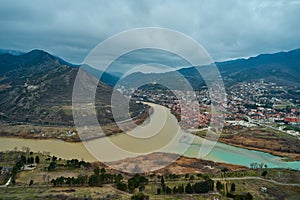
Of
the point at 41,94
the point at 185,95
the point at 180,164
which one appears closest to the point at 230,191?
the point at 180,164

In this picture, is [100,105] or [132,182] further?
[100,105]

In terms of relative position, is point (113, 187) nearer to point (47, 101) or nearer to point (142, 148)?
point (142, 148)

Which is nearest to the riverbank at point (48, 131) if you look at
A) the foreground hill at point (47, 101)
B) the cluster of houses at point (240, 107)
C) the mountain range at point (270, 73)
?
the foreground hill at point (47, 101)

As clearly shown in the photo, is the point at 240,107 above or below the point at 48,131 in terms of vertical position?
above

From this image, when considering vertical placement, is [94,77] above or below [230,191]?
above

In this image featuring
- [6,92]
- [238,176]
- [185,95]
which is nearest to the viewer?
[238,176]

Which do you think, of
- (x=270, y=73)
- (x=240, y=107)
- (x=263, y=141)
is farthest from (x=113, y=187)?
(x=270, y=73)

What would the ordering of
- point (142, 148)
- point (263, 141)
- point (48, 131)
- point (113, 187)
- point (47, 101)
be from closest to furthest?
point (113, 187), point (142, 148), point (263, 141), point (48, 131), point (47, 101)

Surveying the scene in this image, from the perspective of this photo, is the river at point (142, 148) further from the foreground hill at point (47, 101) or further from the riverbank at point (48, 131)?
Result: the foreground hill at point (47, 101)

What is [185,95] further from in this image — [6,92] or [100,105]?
[6,92]
